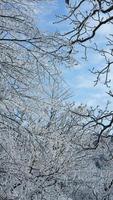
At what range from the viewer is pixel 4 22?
7.58m

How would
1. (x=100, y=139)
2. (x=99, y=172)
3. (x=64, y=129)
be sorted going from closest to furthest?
(x=100, y=139) < (x=64, y=129) < (x=99, y=172)

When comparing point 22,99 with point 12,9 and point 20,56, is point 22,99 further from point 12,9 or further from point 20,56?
point 12,9

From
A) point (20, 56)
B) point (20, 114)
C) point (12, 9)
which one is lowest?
point (20, 114)

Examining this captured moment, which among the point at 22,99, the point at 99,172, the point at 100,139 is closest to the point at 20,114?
the point at 22,99

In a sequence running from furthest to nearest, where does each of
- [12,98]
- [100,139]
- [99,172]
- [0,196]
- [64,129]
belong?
→ [99,172] < [64,129] < [0,196] < [12,98] < [100,139]

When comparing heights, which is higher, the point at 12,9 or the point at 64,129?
the point at 64,129

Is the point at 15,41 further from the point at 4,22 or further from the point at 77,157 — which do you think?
the point at 77,157

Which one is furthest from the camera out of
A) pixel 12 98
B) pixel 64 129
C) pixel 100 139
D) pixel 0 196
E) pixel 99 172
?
pixel 99 172

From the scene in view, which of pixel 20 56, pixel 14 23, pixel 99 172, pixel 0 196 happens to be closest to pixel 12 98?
pixel 20 56

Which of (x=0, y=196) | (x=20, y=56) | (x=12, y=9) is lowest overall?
(x=0, y=196)

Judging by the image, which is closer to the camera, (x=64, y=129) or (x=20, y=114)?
(x=20, y=114)

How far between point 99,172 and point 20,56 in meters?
16.5

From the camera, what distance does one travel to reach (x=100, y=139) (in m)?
6.98

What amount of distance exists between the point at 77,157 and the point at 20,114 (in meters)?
12.9
